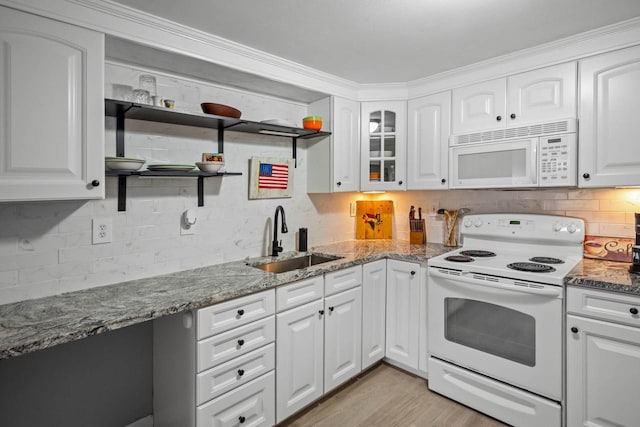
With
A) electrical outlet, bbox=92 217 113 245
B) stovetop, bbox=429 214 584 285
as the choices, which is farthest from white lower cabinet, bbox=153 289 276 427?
stovetop, bbox=429 214 584 285

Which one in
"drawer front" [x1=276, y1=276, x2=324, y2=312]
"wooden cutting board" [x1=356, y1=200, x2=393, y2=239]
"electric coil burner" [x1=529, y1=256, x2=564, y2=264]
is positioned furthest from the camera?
"wooden cutting board" [x1=356, y1=200, x2=393, y2=239]

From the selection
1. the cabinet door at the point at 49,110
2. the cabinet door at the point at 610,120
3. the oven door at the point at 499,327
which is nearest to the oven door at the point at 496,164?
the cabinet door at the point at 610,120

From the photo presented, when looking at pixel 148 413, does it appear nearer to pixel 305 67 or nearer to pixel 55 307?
pixel 55 307

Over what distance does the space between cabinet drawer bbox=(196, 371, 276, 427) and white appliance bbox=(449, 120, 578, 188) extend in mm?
1863

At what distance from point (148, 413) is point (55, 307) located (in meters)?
0.92

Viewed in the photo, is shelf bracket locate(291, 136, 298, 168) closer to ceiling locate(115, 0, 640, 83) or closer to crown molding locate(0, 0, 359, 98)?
crown molding locate(0, 0, 359, 98)

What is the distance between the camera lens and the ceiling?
172cm

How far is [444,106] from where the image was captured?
2.71m

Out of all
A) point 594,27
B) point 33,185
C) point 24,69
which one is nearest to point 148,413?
point 33,185

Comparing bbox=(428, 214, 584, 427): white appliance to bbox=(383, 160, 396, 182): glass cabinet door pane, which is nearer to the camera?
bbox=(428, 214, 584, 427): white appliance

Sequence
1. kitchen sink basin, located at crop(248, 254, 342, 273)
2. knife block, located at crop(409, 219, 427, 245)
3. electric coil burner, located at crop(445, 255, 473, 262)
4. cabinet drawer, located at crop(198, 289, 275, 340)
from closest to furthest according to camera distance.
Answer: cabinet drawer, located at crop(198, 289, 275, 340)
electric coil burner, located at crop(445, 255, 473, 262)
kitchen sink basin, located at crop(248, 254, 342, 273)
knife block, located at crop(409, 219, 427, 245)

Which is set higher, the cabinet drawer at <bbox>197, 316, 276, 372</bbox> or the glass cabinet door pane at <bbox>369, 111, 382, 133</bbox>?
the glass cabinet door pane at <bbox>369, 111, 382, 133</bbox>

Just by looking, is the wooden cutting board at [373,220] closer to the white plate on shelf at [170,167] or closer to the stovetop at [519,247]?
the stovetop at [519,247]

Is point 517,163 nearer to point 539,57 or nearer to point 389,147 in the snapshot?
point 539,57
